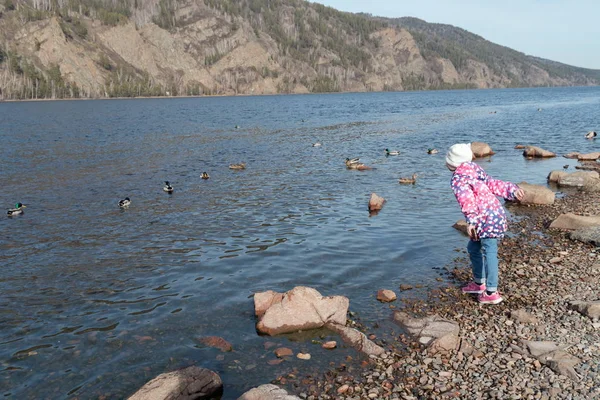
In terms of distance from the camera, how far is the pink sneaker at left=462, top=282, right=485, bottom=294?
11164mm

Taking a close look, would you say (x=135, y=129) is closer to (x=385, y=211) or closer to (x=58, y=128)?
(x=58, y=128)

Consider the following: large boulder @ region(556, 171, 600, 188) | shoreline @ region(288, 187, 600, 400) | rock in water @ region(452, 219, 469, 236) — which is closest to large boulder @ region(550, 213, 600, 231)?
shoreline @ region(288, 187, 600, 400)

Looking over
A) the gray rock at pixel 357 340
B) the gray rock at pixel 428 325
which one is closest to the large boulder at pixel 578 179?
the gray rock at pixel 428 325

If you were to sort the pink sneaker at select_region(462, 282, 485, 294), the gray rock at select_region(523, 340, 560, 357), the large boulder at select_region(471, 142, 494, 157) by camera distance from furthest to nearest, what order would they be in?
the large boulder at select_region(471, 142, 494, 157)
the pink sneaker at select_region(462, 282, 485, 294)
the gray rock at select_region(523, 340, 560, 357)

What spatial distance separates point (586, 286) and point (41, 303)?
13469mm

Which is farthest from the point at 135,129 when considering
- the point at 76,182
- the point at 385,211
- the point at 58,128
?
the point at 385,211

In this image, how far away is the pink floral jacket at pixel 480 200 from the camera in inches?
399

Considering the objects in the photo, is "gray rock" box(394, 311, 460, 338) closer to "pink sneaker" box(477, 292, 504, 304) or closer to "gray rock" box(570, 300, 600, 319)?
"pink sneaker" box(477, 292, 504, 304)

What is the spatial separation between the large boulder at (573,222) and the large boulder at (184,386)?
13.7 metres

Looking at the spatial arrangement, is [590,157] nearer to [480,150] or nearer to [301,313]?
[480,150]

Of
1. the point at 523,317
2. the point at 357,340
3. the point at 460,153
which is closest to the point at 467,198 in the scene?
the point at 460,153

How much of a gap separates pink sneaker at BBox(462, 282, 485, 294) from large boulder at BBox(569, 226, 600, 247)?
19.2 ft

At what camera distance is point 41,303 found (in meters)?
11.9

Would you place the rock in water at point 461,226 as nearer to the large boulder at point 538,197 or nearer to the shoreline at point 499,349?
the shoreline at point 499,349
